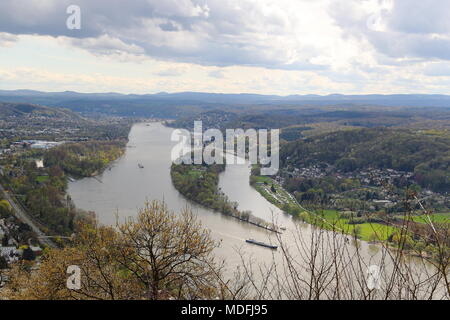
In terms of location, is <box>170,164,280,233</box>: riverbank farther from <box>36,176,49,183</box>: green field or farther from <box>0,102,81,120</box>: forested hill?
<box>0,102,81,120</box>: forested hill

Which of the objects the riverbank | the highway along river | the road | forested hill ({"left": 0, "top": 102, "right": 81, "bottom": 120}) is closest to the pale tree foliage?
the highway along river

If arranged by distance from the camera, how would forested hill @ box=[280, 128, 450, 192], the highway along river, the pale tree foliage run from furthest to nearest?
1. forested hill @ box=[280, 128, 450, 192]
2. the highway along river
3. the pale tree foliage

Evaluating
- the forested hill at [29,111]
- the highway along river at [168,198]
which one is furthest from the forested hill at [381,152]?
the forested hill at [29,111]

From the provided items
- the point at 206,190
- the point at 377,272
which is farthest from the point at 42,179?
the point at 377,272

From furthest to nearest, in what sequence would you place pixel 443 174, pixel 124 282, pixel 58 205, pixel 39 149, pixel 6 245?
1. pixel 39 149
2. pixel 443 174
3. pixel 58 205
4. pixel 6 245
5. pixel 124 282

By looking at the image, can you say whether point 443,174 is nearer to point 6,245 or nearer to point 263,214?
point 263,214

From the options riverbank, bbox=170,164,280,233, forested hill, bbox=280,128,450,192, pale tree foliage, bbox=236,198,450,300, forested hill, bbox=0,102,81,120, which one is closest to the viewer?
pale tree foliage, bbox=236,198,450,300
